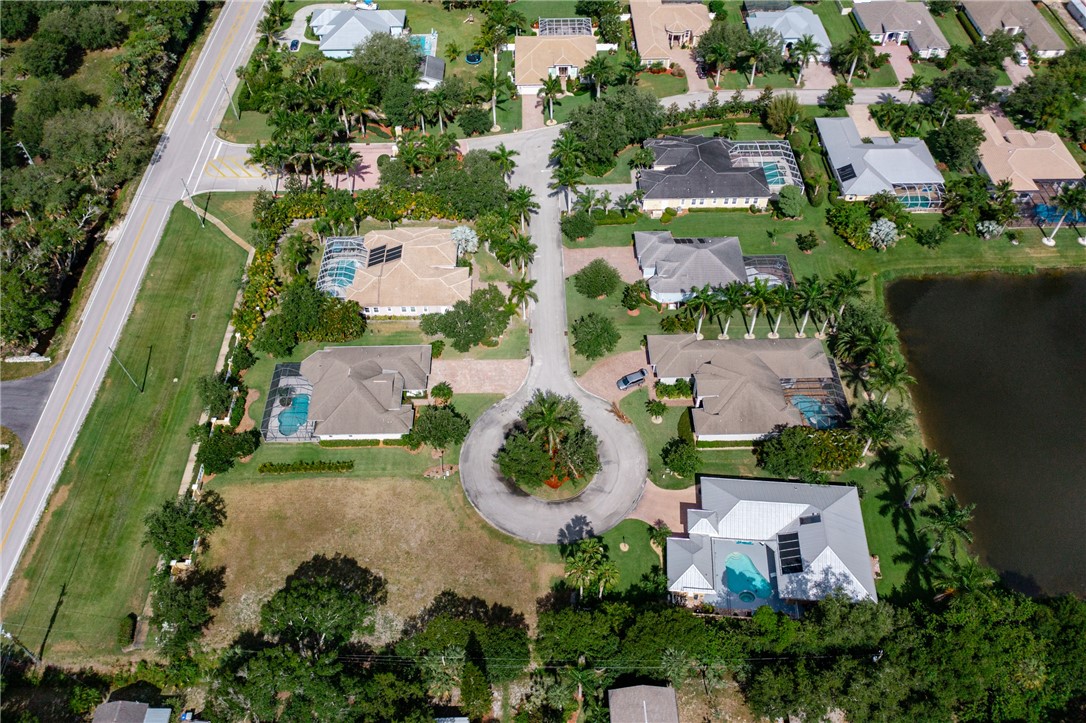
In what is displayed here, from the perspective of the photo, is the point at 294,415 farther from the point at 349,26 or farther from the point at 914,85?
the point at 914,85

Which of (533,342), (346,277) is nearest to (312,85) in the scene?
(346,277)

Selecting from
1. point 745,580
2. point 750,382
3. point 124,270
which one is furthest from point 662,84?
point 124,270

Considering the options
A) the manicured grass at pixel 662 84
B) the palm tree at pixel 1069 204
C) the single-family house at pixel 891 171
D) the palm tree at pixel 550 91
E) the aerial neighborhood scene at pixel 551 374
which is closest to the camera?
the aerial neighborhood scene at pixel 551 374

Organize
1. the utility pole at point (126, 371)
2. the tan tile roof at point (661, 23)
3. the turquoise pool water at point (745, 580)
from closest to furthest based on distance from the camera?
the turquoise pool water at point (745, 580) → the utility pole at point (126, 371) → the tan tile roof at point (661, 23)

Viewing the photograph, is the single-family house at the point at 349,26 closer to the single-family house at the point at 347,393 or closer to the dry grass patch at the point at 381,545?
the single-family house at the point at 347,393

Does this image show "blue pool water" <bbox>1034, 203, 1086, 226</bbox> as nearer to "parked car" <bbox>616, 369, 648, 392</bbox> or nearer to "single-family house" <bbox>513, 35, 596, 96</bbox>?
"parked car" <bbox>616, 369, 648, 392</bbox>

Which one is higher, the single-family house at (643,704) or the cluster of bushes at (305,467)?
the cluster of bushes at (305,467)

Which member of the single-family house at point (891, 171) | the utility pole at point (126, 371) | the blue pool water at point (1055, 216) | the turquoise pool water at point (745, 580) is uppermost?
the single-family house at point (891, 171)

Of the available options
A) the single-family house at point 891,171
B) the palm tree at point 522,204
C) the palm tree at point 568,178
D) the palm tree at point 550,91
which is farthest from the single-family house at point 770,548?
the palm tree at point 550,91
